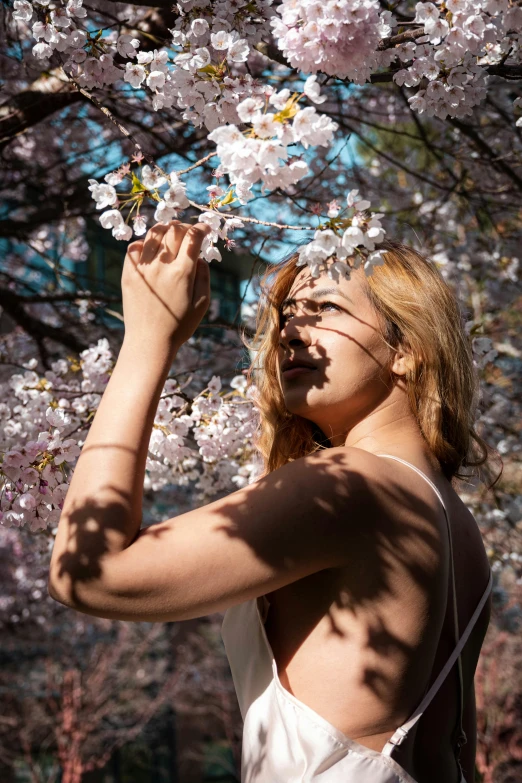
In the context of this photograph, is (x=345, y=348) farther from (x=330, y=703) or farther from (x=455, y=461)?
(x=330, y=703)

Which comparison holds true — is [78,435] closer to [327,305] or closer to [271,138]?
[327,305]

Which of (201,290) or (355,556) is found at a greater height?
(201,290)

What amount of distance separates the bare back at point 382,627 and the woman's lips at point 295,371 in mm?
269

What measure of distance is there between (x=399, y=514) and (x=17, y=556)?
8.34m

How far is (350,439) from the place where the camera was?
161 centimetres

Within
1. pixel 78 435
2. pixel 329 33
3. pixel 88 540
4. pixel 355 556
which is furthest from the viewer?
pixel 78 435

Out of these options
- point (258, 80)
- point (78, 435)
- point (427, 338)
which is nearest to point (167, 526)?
point (427, 338)

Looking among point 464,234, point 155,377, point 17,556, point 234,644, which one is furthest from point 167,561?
point 17,556

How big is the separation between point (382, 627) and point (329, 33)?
1137 mm

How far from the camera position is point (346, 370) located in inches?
60.3

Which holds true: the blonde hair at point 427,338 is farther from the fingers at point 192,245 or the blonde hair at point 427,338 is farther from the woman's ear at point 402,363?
the fingers at point 192,245

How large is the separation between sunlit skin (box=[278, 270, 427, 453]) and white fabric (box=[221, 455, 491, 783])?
20 cm

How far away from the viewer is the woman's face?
153cm

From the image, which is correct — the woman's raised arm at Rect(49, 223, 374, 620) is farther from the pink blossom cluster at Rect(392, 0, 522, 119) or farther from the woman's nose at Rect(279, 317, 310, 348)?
the pink blossom cluster at Rect(392, 0, 522, 119)
